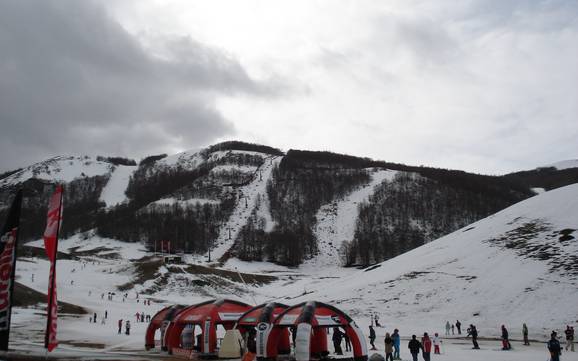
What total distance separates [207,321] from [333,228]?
492 feet

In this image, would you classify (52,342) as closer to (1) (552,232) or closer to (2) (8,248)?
(2) (8,248)

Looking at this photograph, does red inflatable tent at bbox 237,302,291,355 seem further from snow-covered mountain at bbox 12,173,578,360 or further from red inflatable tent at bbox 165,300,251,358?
snow-covered mountain at bbox 12,173,578,360

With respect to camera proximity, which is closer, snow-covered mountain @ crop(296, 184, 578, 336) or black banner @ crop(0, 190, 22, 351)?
black banner @ crop(0, 190, 22, 351)

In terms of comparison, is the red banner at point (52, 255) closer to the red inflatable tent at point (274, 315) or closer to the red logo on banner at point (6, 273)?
the red logo on banner at point (6, 273)

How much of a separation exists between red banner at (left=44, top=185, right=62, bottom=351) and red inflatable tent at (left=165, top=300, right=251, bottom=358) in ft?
29.8

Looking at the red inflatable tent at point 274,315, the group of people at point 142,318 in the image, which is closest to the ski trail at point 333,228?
the group of people at point 142,318

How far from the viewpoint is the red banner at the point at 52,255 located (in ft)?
51.8

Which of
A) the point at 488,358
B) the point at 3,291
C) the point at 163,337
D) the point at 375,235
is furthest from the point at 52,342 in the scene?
the point at 375,235

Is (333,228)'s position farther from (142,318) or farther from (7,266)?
(7,266)

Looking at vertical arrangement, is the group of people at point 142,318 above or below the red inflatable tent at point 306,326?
below

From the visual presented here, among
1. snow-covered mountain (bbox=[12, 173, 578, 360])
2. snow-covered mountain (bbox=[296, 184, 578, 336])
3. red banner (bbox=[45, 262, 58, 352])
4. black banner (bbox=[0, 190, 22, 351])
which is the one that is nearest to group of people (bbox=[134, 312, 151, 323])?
snow-covered mountain (bbox=[12, 173, 578, 360])

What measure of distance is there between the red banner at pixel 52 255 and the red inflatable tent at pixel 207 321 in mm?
9089

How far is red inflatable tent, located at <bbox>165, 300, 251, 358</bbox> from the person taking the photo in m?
24.2

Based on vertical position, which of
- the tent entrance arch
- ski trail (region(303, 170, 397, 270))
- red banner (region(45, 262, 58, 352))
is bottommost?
the tent entrance arch
